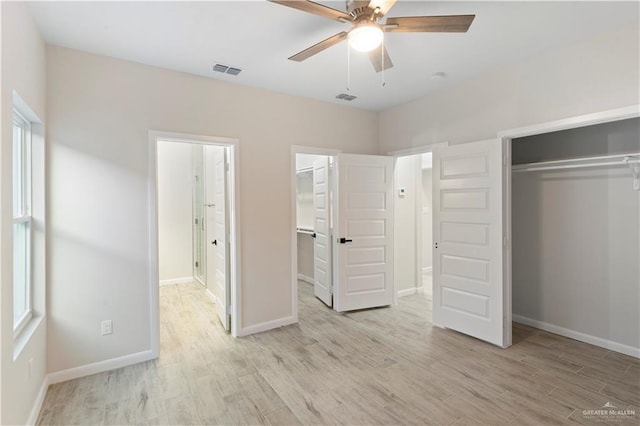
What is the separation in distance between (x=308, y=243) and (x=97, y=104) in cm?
386

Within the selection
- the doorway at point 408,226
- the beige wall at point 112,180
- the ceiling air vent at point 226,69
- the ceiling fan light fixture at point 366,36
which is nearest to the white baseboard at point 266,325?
the beige wall at point 112,180

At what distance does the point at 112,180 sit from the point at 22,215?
26.9 inches

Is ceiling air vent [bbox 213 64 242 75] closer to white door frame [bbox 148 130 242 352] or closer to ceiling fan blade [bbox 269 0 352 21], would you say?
white door frame [bbox 148 130 242 352]

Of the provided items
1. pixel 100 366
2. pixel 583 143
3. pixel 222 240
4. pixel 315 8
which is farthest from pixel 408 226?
pixel 100 366

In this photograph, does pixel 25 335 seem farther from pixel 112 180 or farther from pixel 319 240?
pixel 319 240

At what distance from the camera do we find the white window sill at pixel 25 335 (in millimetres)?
1950

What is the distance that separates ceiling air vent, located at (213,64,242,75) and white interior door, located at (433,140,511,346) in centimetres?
241

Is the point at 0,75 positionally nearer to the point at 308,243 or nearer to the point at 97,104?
the point at 97,104

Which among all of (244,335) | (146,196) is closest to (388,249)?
(244,335)

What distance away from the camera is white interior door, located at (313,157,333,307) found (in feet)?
15.0

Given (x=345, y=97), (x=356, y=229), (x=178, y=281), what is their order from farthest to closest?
(x=178, y=281) < (x=356, y=229) < (x=345, y=97)

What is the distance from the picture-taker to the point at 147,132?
3.07m

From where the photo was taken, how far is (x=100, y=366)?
112 inches

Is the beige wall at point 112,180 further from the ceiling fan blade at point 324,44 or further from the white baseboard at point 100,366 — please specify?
the ceiling fan blade at point 324,44
